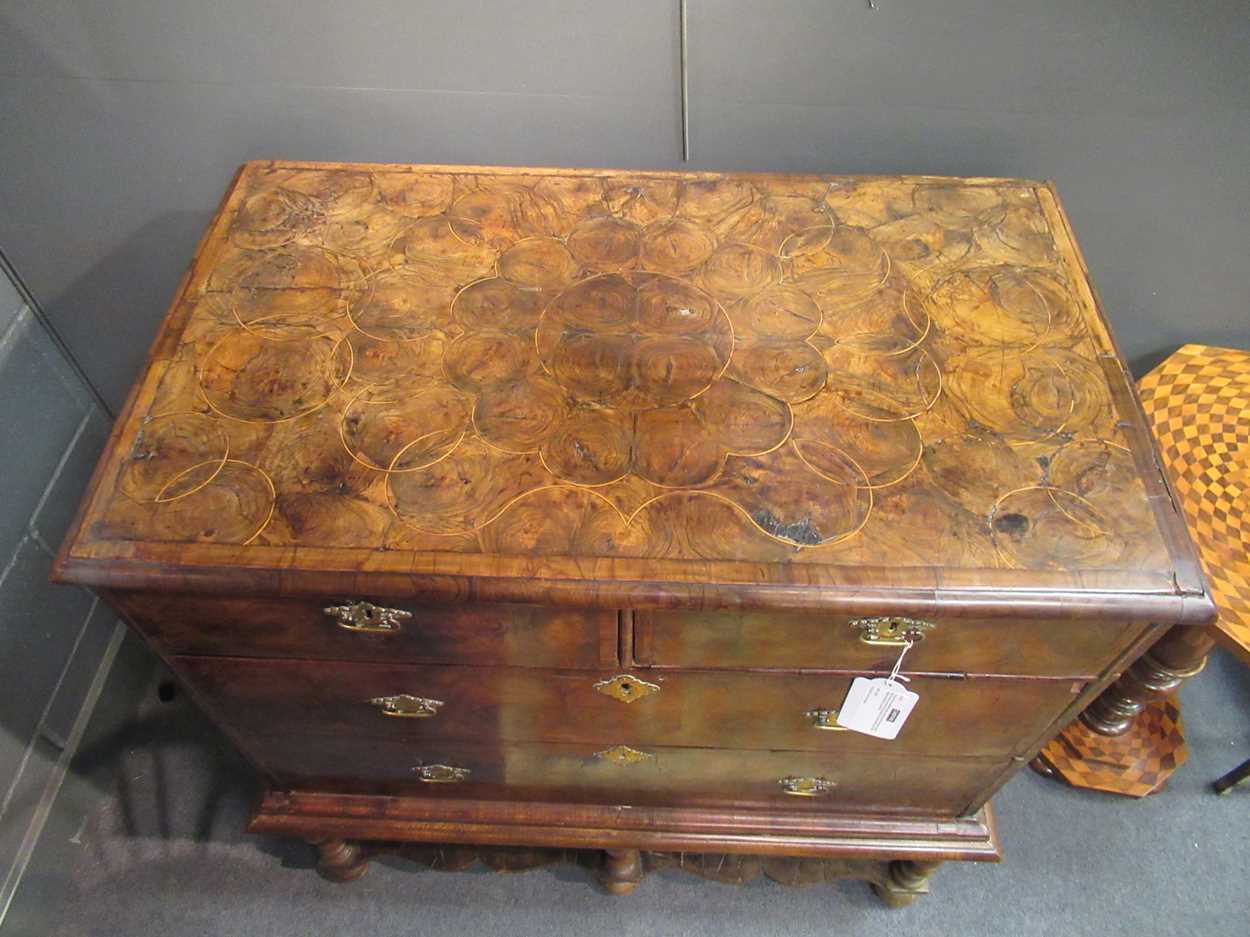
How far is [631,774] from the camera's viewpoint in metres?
1.31

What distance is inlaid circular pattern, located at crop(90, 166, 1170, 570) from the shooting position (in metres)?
0.98

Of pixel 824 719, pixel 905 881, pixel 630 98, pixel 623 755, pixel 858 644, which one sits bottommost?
pixel 905 881

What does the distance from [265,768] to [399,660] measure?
433mm

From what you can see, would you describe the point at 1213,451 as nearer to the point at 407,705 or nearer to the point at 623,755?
the point at 623,755

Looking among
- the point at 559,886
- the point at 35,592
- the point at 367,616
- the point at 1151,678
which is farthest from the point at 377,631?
the point at 1151,678

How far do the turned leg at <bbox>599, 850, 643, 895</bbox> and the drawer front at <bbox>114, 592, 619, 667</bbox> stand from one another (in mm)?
572

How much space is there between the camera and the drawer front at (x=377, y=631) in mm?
1007

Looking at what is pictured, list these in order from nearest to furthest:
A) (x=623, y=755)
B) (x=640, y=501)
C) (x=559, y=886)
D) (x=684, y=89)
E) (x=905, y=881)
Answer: (x=640, y=501) → (x=623, y=755) → (x=684, y=89) → (x=905, y=881) → (x=559, y=886)

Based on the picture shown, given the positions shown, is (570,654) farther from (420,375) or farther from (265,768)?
(265,768)

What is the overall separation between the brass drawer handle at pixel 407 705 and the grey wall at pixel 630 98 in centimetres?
86

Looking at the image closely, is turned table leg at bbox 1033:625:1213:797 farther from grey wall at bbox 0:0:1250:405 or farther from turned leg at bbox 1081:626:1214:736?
grey wall at bbox 0:0:1250:405

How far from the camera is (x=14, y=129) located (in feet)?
4.67

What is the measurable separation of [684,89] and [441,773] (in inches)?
42.4

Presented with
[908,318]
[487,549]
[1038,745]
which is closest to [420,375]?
[487,549]
